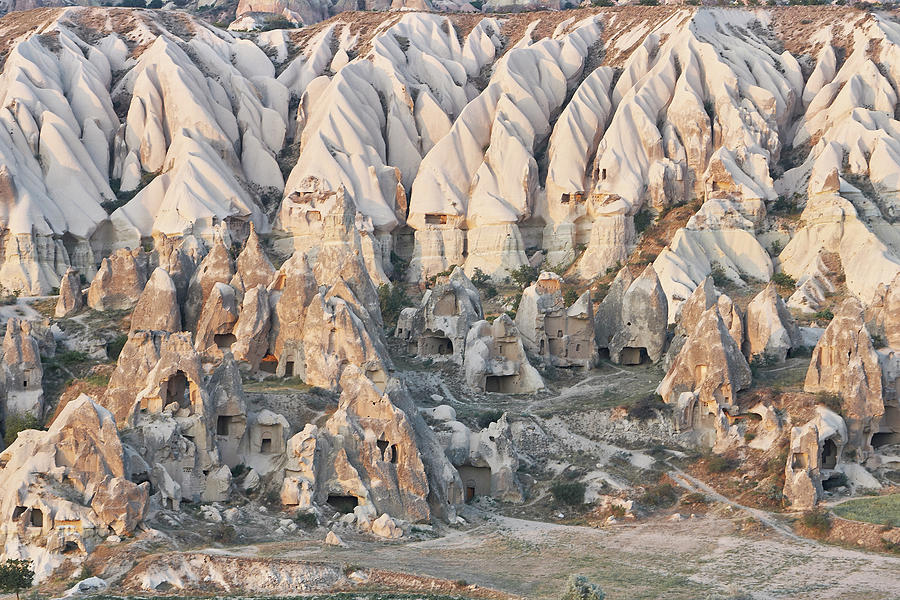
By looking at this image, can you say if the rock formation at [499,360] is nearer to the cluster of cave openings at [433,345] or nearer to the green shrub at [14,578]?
the cluster of cave openings at [433,345]

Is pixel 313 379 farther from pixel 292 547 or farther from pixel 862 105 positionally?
pixel 862 105

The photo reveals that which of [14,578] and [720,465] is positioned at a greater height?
[720,465]

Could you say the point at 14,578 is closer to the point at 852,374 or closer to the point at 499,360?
the point at 499,360

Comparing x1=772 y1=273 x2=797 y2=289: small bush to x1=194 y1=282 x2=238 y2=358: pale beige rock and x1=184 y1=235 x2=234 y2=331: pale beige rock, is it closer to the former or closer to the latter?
x1=184 y1=235 x2=234 y2=331: pale beige rock

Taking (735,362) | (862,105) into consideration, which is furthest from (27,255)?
(862,105)

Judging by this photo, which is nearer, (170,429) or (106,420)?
(106,420)

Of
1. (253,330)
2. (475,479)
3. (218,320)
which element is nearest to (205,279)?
(218,320)
